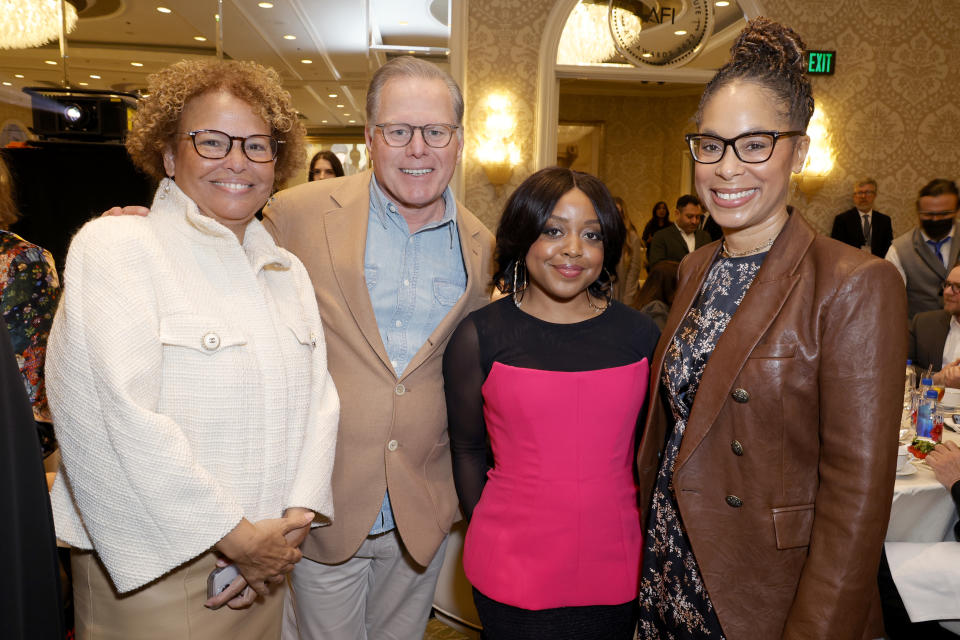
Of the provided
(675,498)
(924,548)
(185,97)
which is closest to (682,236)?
(924,548)

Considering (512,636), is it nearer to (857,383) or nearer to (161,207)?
(857,383)

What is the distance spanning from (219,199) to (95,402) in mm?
504

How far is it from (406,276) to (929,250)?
488 centimetres

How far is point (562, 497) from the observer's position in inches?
63.9

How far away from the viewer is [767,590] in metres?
1.31

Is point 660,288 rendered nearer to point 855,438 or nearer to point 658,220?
point 855,438

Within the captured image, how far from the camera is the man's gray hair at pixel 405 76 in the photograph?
1892 mm

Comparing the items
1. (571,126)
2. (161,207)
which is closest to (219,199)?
(161,207)

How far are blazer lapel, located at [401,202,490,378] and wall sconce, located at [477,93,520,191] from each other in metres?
4.43

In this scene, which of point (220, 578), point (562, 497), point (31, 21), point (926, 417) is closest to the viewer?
point (220, 578)

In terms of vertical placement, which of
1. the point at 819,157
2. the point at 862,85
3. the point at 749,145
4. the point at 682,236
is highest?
the point at 862,85

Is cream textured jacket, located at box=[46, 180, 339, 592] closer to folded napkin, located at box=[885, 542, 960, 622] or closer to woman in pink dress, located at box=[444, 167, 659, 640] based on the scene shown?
woman in pink dress, located at box=[444, 167, 659, 640]

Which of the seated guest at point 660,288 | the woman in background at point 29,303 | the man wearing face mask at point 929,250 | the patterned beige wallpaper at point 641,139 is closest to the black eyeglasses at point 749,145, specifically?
the woman in background at point 29,303

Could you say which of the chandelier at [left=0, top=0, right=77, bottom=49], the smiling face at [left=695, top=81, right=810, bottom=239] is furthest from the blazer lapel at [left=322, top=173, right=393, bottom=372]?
the chandelier at [left=0, top=0, right=77, bottom=49]
